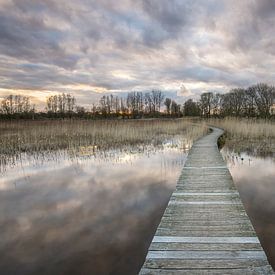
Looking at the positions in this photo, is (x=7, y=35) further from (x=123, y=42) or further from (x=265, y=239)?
A: (x=265, y=239)

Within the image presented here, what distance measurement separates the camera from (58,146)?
39.7 feet

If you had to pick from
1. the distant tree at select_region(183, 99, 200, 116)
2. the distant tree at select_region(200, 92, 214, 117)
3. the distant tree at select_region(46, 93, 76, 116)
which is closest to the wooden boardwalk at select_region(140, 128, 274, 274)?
the distant tree at select_region(183, 99, 200, 116)

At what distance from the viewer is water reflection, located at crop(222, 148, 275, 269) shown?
400 centimetres

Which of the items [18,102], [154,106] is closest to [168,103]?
[154,106]

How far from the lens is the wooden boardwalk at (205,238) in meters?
2.47

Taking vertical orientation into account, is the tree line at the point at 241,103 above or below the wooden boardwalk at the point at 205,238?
above

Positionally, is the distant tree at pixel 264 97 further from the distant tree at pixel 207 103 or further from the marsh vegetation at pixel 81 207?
the marsh vegetation at pixel 81 207

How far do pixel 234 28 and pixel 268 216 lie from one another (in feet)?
49.8

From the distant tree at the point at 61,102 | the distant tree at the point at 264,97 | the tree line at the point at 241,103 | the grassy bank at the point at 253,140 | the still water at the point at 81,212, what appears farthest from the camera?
the distant tree at the point at 61,102

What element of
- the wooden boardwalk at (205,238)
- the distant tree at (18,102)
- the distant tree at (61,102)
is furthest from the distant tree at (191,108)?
the wooden boardwalk at (205,238)

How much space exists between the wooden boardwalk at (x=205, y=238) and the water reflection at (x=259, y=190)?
22.7 inches

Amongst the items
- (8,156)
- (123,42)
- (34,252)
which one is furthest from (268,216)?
(123,42)

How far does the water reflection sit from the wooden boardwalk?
58cm

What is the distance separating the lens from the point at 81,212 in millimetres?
4883
